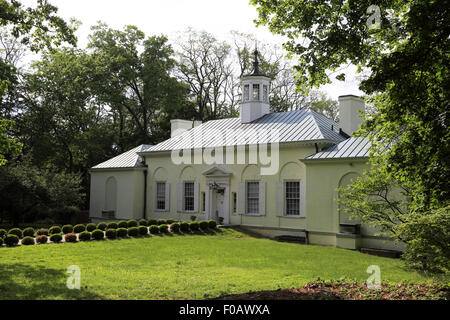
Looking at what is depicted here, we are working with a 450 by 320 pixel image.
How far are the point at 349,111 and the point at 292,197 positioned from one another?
5224mm

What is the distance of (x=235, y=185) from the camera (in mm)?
23891

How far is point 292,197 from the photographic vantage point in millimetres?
21531

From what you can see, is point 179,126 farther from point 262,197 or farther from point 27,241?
point 27,241

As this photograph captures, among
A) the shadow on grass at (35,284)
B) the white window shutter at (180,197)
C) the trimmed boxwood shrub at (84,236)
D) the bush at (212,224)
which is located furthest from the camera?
the white window shutter at (180,197)

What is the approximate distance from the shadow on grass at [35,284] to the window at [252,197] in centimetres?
1298

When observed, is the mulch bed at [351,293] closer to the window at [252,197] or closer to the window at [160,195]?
the window at [252,197]

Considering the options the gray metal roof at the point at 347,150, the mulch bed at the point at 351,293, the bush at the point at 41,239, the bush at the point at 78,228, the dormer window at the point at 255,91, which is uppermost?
the dormer window at the point at 255,91

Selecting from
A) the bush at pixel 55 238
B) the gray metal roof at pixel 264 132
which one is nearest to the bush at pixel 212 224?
the gray metal roof at pixel 264 132

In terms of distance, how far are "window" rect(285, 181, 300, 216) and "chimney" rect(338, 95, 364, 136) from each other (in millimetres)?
3924

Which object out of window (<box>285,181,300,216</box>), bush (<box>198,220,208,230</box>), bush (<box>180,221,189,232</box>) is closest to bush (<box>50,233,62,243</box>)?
bush (<box>180,221,189,232</box>)

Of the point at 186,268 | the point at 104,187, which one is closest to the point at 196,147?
the point at 104,187

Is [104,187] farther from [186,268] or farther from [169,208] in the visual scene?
[186,268]

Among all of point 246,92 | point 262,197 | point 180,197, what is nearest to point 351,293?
point 262,197

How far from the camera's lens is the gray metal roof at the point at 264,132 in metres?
21.6
